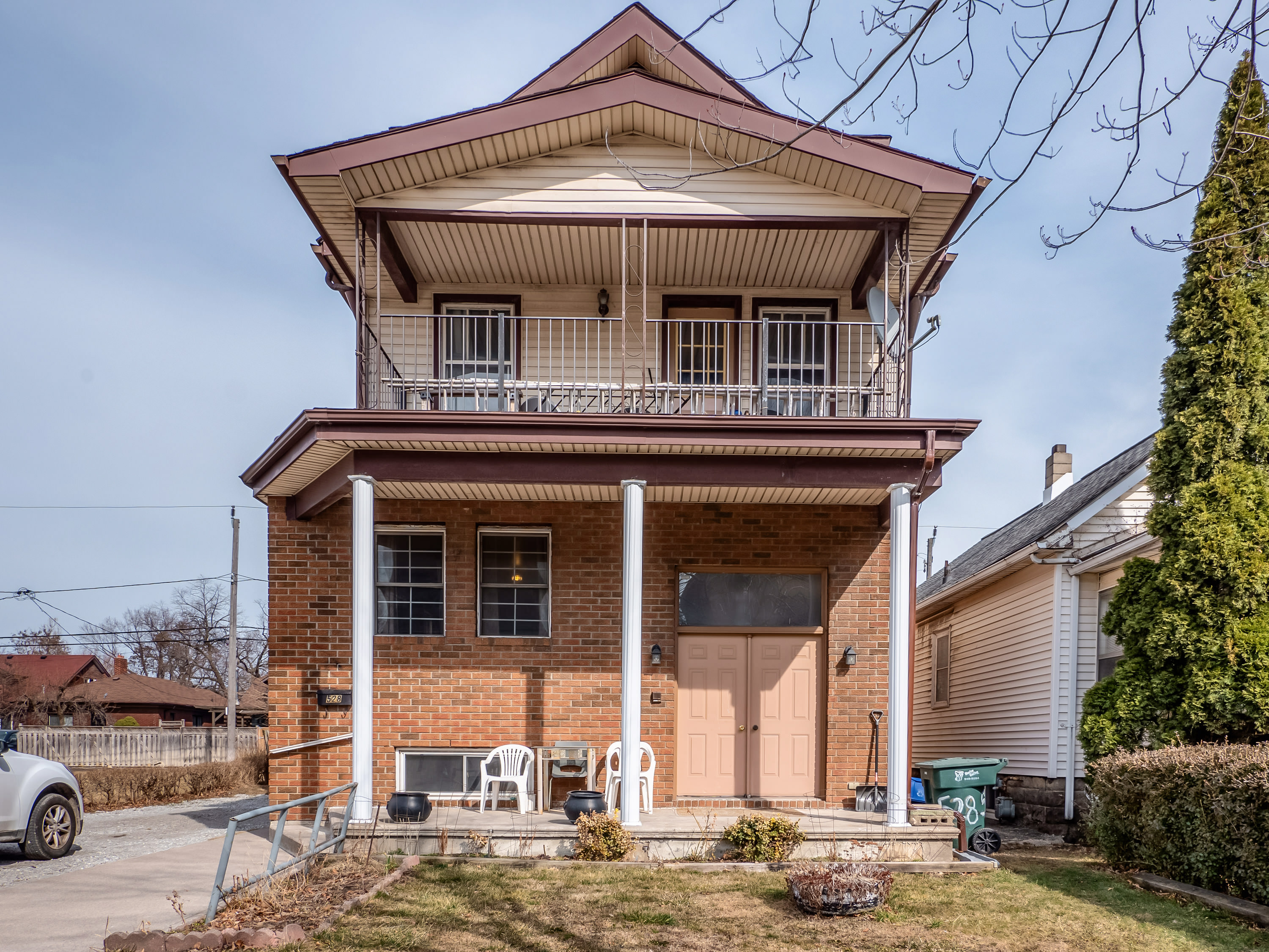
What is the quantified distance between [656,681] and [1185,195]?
8.16 m

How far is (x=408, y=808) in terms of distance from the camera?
9.03 m

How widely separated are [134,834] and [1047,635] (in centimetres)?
1105

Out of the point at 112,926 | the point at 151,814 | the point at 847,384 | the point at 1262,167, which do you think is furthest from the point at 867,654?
the point at 151,814

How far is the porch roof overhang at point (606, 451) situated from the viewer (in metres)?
9.20

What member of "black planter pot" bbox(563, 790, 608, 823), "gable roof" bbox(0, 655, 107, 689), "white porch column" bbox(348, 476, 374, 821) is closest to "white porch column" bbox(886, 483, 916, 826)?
"black planter pot" bbox(563, 790, 608, 823)

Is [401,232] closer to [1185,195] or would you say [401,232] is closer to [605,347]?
[605,347]

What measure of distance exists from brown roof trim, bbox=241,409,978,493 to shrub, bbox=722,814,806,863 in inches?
129

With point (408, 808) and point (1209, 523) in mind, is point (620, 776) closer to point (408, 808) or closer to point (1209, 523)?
point (408, 808)

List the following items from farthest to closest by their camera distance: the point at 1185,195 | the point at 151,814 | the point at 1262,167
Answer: the point at 151,814, the point at 1262,167, the point at 1185,195

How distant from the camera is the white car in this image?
8.88 m

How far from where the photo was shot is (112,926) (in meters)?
6.39

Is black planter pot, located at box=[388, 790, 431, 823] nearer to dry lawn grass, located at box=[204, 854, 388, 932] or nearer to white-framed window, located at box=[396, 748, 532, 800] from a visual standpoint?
dry lawn grass, located at box=[204, 854, 388, 932]

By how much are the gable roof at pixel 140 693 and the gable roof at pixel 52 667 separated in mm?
1241

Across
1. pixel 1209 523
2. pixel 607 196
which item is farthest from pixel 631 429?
pixel 1209 523
